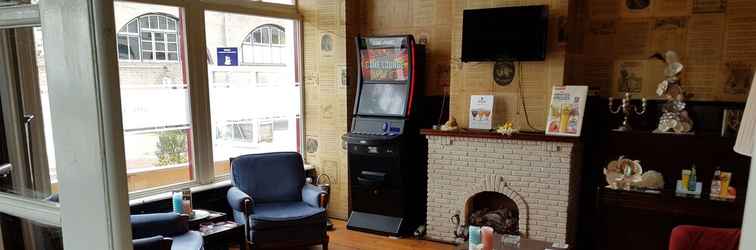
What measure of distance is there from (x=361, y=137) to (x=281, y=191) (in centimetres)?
92

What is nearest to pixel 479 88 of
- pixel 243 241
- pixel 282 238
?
pixel 282 238

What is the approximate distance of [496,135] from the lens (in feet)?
13.3

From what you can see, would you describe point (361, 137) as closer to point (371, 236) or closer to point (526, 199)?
point (371, 236)

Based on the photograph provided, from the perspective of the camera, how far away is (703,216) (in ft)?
11.3

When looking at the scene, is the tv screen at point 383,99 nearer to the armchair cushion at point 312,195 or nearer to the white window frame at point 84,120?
the armchair cushion at point 312,195

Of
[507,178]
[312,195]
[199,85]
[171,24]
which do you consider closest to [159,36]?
[171,24]

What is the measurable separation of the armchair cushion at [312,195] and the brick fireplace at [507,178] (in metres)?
1.07

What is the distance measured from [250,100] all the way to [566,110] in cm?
297

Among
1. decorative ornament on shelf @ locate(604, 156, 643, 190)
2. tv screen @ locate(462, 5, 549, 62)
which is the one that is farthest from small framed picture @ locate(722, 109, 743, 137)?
tv screen @ locate(462, 5, 549, 62)

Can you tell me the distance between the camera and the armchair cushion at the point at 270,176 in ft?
13.8

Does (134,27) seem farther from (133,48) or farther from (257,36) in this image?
(257,36)

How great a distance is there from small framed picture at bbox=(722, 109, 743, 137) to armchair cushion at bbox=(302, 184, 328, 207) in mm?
3168

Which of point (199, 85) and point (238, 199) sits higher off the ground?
point (199, 85)

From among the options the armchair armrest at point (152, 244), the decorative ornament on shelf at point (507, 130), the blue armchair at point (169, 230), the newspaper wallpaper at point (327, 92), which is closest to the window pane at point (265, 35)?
the newspaper wallpaper at point (327, 92)
